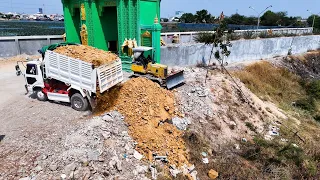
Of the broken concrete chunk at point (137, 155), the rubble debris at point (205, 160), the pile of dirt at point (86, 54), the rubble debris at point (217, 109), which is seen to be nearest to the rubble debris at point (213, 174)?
the rubble debris at point (205, 160)

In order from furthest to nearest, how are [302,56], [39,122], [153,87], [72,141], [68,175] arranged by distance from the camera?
[302,56]
[153,87]
[39,122]
[72,141]
[68,175]

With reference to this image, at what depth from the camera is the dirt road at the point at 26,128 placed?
726 centimetres

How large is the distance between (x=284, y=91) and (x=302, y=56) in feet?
34.8

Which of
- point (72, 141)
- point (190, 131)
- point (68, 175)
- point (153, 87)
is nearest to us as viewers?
point (68, 175)

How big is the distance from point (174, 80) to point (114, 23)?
21.5ft

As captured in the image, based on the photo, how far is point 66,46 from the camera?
10.4 m

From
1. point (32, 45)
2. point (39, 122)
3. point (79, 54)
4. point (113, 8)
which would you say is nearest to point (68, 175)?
point (39, 122)

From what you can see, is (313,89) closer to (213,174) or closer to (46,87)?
(213,174)

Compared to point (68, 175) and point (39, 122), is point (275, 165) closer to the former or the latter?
point (68, 175)

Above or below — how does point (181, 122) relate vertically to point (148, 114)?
below

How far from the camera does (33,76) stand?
35.3ft

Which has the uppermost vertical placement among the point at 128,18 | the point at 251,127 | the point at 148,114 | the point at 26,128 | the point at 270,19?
the point at 270,19

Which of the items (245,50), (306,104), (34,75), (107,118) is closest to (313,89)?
(306,104)

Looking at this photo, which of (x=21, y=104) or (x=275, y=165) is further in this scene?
(x=21, y=104)
